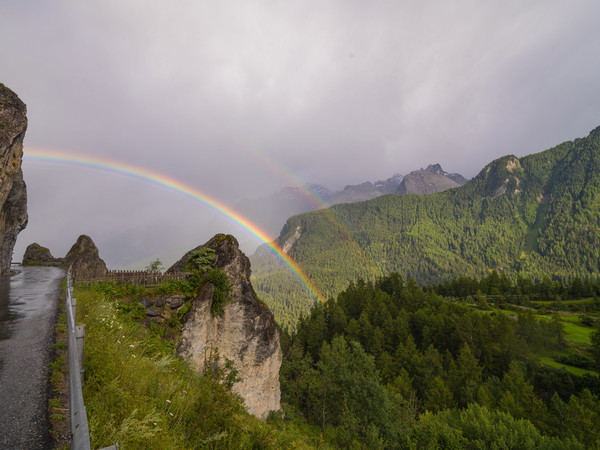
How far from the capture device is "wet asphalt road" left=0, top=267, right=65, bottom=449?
4270mm

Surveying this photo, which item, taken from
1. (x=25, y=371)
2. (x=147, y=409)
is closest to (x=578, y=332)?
(x=147, y=409)

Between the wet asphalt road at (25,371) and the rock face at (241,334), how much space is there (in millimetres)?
9136

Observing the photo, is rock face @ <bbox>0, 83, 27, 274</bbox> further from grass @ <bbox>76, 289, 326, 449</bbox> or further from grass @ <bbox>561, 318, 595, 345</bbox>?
grass @ <bbox>561, 318, 595, 345</bbox>

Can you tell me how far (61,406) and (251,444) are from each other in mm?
4519

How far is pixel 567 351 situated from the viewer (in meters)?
52.5

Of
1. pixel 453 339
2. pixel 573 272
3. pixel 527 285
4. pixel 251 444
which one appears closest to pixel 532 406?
pixel 453 339

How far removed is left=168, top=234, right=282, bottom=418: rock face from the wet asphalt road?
9.14m

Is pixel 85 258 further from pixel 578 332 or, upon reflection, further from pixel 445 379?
pixel 578 332

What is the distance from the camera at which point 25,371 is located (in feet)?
20.9

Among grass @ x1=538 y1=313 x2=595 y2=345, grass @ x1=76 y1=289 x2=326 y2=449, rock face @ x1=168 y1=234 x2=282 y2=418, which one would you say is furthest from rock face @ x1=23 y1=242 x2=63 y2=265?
grass @ x1=538 y1=313 x2=595 y2=345

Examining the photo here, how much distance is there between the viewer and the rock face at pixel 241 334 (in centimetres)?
1967

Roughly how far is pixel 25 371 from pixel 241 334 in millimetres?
17274

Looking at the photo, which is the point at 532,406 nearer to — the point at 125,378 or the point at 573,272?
the point at 125,378

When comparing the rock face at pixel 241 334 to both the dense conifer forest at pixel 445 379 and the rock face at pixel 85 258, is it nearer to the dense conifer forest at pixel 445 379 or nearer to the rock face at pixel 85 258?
the dense conifer forest at pixel 445 379
